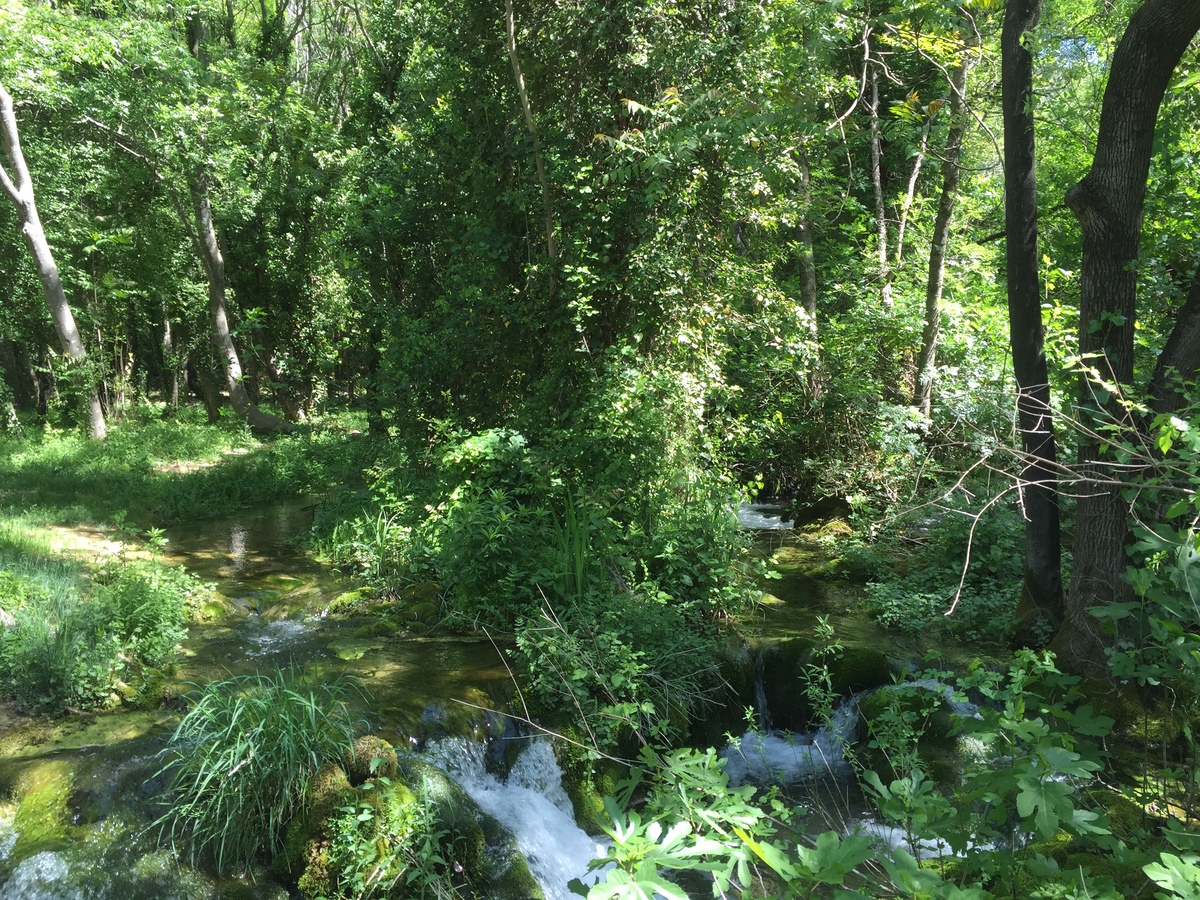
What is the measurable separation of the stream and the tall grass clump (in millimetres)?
148

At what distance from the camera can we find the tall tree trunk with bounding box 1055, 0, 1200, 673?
5398 mm

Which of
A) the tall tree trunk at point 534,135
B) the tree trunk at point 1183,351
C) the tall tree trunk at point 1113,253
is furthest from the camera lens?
the tall tree trunk at point 534,135

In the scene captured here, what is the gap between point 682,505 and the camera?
26.0 ft

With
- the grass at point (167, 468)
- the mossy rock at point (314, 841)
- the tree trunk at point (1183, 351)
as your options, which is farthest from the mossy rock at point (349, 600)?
the tree trunk at point (1183, 351)

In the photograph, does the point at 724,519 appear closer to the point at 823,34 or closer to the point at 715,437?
the point at 715,437

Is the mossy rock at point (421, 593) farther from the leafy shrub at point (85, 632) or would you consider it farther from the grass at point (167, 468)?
the grass at point (167, 468)

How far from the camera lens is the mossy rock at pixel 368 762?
472 centimetres

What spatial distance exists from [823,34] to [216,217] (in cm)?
1924

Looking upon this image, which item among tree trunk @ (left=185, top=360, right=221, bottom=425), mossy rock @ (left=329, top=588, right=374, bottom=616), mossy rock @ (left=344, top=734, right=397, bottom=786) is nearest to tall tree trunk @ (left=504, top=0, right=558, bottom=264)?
mossy rock @ (left=329, top=588, right=374, bottom=616)

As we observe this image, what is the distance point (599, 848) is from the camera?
5414mm

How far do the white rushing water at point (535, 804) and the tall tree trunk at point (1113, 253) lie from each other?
416 cm

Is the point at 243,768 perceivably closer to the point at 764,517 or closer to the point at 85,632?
the point at 85,632

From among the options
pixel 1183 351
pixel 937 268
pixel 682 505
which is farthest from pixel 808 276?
pixel 1183 351

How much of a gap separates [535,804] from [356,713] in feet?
4.60
